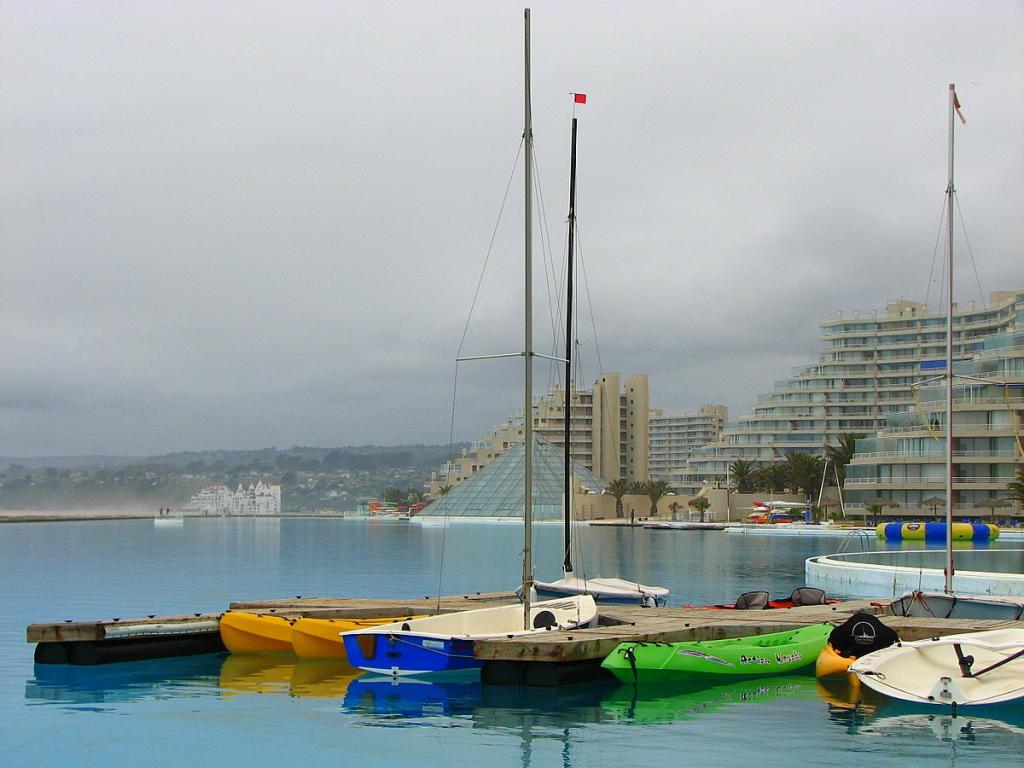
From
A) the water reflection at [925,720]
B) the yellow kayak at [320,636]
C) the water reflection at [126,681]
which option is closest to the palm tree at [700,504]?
the yellow kayak at [320,636]

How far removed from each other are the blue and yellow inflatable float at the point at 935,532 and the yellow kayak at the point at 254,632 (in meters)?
68.4

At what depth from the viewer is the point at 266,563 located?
252ft

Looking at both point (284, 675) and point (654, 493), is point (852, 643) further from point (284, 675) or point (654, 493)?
point (654, 493)

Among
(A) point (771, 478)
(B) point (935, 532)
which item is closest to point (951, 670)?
(B) point (935, 532)

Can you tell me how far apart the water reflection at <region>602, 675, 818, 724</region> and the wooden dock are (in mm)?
1132

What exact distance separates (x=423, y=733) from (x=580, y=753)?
2.78 m

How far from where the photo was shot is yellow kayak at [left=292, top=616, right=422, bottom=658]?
26391 mm

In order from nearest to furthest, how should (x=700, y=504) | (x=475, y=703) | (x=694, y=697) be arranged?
(x=475, y=703), (x=694, y=697), (x=700, y=504)

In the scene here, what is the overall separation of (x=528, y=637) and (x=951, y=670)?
7701mm

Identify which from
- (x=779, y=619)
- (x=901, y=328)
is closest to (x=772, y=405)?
(x=901, y=328)

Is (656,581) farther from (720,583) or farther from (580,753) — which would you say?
(580,753)

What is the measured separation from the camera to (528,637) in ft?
76.2

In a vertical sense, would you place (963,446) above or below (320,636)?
above

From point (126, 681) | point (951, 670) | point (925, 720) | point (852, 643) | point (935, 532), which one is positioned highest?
point (852, 643)
